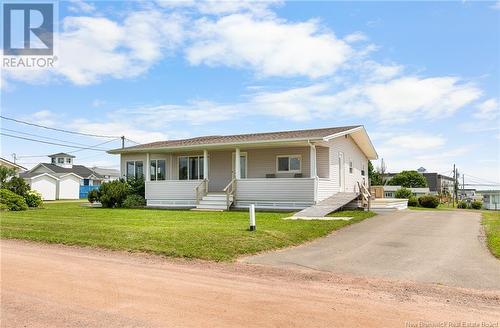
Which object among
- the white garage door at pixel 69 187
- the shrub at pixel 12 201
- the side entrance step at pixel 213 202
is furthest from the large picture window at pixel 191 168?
the white garage door at pixel 69 187

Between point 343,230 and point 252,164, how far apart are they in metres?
10.6

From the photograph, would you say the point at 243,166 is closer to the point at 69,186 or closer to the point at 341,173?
the point at 341,173

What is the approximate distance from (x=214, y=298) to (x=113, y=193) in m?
21.0

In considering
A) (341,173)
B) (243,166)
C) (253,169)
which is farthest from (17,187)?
(341,173)

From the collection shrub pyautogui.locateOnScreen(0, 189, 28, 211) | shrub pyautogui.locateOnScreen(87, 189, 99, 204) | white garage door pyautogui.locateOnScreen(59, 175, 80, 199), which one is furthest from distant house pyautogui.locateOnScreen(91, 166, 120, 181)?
shrub pyautogui.locateOnScreen(0, 189, 28, 211)

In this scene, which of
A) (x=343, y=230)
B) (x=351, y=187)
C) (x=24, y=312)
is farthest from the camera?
(x=351, y=187)

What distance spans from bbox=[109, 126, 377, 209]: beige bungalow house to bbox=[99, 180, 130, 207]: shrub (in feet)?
5.08

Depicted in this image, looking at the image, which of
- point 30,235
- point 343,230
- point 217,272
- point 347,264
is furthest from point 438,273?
point 30,235

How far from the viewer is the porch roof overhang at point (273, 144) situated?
66.9 feet

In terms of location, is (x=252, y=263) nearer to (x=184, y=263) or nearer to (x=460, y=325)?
(x=184, y=263)

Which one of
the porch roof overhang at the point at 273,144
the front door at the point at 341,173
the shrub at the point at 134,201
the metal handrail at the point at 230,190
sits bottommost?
the shrub at the point at 134,201

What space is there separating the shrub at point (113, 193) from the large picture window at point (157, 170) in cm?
180

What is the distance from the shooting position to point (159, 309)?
220 inches

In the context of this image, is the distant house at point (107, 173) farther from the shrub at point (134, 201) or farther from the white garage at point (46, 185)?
the shrub at point (134, 201)
